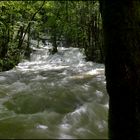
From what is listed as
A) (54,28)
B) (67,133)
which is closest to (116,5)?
(67,133)

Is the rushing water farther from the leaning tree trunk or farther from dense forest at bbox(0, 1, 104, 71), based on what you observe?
dense forest at bbox(0, 1, 104, 71)

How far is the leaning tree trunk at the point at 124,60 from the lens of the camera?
107 inches

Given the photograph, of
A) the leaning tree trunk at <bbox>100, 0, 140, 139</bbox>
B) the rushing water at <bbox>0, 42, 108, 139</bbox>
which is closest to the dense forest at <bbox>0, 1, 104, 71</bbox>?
the rushing water at <bbox>0, 42, 108, 139</bbox>

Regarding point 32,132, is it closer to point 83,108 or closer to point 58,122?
point 58,122

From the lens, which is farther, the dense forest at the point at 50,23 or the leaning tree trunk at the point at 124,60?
the dense forest at the point at 50,23

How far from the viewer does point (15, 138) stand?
4176mm

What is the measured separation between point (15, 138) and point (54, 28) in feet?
62.7

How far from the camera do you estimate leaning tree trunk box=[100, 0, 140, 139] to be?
8.96 ft

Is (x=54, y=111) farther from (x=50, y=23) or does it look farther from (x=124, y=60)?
(x=50, y=23)

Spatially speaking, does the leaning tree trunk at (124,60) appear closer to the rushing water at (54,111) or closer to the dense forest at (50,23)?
the rushing water at (54,111)

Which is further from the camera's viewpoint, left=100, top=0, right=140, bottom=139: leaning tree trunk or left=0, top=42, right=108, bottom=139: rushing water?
left=0, top=42, right=108, bottom=139: rushing water

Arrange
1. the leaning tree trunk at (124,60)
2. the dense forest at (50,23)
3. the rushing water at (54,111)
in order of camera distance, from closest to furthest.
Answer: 1. the leaning tree trunk at (124,60)
2. the rushing water at (54,111)
3. the dense forest at (50,23)

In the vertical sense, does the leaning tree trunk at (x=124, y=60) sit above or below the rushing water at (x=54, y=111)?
above

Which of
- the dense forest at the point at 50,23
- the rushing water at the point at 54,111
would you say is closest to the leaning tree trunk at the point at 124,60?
the rushing water at the point at 54,111
